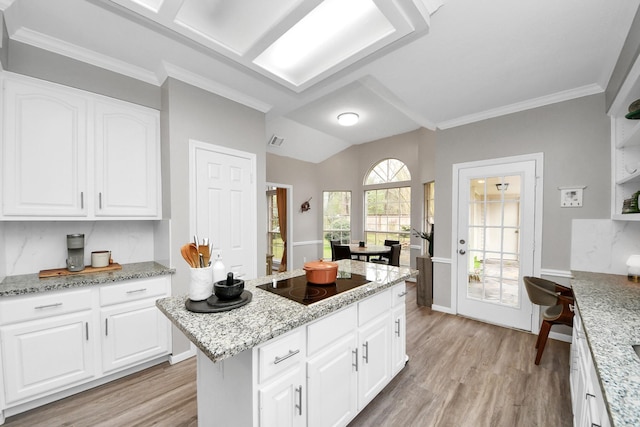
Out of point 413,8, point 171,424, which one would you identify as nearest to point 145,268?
point 171,424

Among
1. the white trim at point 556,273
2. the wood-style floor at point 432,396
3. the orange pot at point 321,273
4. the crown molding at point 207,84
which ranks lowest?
the wood-style floor at point 432,396

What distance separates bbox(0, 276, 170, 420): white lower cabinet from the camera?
1.72m

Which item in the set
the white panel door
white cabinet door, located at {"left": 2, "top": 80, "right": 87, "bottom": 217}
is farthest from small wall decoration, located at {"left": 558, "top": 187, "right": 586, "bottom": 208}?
white cabinet door, located at {"left": 2, "top": 80, "right": 87, "bottom": 217}

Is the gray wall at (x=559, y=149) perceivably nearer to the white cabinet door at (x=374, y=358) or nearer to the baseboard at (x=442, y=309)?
the baseboard at (x=442, y=309)

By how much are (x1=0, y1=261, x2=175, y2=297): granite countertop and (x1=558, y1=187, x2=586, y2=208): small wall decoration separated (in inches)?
159

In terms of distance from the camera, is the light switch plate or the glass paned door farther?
the glass paned door

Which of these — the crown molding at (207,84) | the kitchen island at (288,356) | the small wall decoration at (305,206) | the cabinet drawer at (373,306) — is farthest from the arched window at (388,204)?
the kitchen island at (288,356)

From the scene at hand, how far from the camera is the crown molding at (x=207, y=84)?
2.32m

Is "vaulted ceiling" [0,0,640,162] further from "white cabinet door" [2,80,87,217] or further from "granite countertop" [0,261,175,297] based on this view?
"granite countertop" [0,261,175,297]

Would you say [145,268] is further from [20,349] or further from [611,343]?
[611,343]

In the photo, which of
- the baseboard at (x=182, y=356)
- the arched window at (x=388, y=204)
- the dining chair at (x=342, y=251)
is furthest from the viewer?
the arched window at (x=388, y=204)

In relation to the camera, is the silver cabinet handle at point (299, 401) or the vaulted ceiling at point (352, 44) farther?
the vaulted ceiling at point (352, 44)

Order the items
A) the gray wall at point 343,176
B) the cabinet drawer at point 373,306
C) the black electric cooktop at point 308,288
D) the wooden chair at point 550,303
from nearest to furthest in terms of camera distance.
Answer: the black electric cooktop at point 308,288, the cabinet drawer at point 373,306, the wooden chair at point 550,303, the gray wall at point 343,176

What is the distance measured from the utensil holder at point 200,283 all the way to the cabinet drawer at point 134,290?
1232mm
